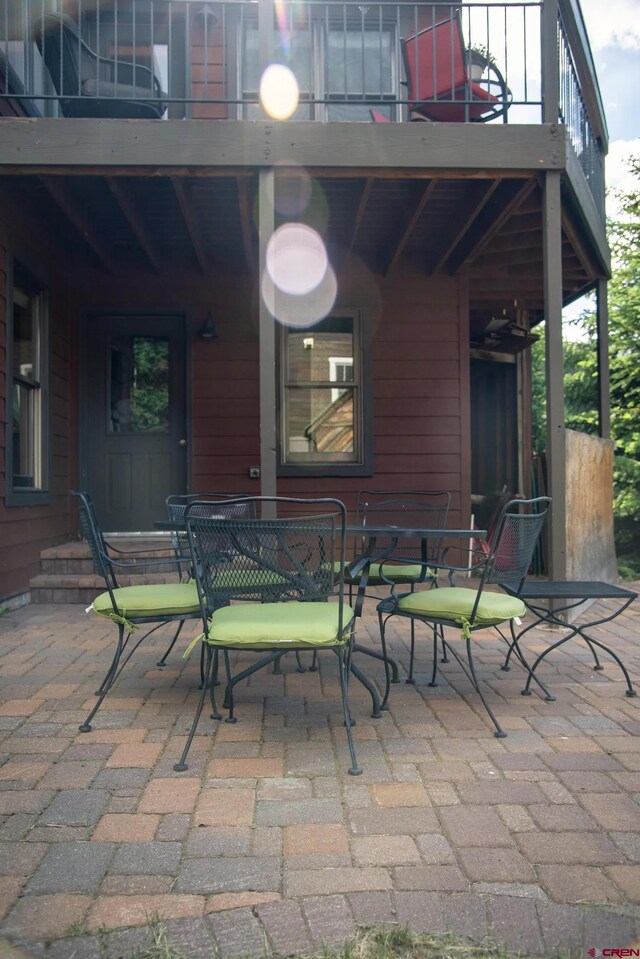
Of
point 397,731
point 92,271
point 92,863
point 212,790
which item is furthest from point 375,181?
point 92,863

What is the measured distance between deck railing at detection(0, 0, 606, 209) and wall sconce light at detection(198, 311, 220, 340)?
1.74 meters

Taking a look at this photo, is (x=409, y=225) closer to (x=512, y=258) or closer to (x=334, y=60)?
(x=512, y=258)

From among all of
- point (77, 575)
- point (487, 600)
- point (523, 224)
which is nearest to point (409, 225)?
point (523, 224)

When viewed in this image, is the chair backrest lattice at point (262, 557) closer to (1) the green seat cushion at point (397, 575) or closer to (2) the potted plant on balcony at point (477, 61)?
(1) the green seat cushion at point (397, 575)

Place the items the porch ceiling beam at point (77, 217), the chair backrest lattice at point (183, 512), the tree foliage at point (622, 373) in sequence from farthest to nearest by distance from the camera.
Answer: the tree foliage at point (622, 373) → the porch ceiling beam at point (77, 217) → the chair backrest lattice at point (183, 512)

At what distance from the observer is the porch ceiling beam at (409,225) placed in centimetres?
520

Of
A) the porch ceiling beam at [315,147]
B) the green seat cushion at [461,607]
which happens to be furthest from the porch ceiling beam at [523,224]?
the green seat cushion at [461,607]

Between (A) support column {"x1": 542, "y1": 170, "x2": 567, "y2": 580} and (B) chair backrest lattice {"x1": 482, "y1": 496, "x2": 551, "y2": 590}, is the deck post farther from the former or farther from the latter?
(B) chair backrest lattice {"x1": 482, "y1": 496, "x2": 551, "y2": 590}

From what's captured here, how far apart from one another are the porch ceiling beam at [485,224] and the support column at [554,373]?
0.88ft

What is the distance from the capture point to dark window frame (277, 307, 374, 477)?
6.89 meters

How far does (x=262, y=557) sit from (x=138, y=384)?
4694 millimetres

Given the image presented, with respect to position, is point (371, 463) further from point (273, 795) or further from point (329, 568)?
point (273, 795)

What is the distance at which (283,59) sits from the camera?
745 centimetres

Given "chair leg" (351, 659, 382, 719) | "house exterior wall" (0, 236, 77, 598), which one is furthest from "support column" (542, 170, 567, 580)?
"house exterior wall" (0, 236, 77, 598)
